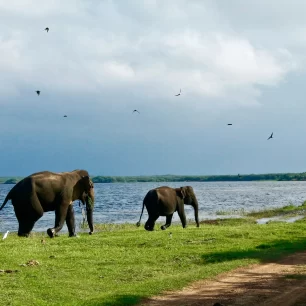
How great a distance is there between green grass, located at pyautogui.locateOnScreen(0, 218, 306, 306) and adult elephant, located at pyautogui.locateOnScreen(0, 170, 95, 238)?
5.79 ft

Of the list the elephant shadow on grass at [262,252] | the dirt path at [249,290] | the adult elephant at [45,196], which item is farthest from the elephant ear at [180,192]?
the dirt path at [249,290]

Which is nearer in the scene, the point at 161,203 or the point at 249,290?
the point at 249,290

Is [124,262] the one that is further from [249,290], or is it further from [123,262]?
[249,290]

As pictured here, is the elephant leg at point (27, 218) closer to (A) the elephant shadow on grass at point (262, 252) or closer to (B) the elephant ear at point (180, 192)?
(A) the elephant shadow on grass at point (262, 252)

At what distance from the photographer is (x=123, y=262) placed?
1653 cm

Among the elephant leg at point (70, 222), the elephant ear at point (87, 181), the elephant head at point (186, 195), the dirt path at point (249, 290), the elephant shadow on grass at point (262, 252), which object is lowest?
the dirt path at point (249, 290)

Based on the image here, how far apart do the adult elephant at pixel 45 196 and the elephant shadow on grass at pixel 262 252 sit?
7.42m

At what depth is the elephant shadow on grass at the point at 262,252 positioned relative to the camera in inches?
687

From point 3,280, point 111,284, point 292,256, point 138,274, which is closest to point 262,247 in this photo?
point 292,256

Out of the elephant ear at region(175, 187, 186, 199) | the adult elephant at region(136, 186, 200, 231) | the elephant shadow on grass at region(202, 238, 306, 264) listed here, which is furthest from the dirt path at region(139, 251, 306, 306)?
the elephant ear at region(175, 187, 186, 199)

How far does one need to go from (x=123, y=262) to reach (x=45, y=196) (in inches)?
273

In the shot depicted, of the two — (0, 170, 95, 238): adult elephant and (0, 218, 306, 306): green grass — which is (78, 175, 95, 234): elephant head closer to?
(0, 170, 95, 238): adult elephant

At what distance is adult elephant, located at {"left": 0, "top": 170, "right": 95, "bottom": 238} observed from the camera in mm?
22219

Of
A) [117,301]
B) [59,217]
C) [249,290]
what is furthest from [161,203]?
[117,301]
